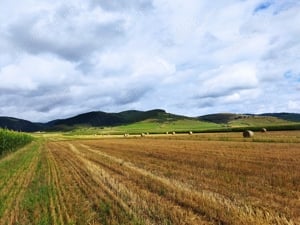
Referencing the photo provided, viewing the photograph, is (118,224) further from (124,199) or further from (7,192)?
(7,192)

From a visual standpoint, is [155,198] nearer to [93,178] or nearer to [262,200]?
[262,200]

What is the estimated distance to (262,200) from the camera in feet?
37.7

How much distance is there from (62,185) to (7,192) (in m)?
2.39

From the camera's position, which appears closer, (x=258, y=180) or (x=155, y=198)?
(x=155, y=198)

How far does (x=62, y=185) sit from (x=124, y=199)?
18.1 feet

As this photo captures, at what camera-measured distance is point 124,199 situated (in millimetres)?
12836

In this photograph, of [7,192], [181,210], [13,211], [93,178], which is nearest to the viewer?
[181,210]

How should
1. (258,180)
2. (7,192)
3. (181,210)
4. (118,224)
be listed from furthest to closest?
1. (7,192)
2. (258,180)
3. (181,210)
4. (118,224)

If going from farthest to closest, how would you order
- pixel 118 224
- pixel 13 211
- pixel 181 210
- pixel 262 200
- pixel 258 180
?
pixel 258 180
pixel 13 211
pixel 262 200
pixel 181 210
pixel 118 224

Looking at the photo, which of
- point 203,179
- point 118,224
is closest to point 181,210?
point 118,224

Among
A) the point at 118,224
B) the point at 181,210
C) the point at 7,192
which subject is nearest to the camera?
the point at 118,224

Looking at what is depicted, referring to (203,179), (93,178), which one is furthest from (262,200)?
(93,178)

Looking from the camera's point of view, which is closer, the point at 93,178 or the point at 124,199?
the point at 124,199

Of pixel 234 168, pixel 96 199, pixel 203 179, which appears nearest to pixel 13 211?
pixel 96 199
